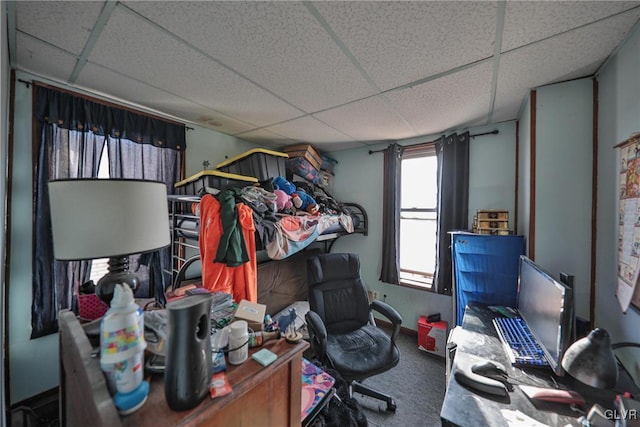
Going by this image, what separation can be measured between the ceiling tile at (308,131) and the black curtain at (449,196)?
3.62ft

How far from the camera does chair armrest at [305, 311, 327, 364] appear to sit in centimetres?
156

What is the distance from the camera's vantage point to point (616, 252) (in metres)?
1.23

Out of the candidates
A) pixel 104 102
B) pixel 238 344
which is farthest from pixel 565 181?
pixel 104 102

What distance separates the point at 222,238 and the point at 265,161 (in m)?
1.06

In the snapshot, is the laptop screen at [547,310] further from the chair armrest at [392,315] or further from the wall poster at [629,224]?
the chair armrest at [392,315]

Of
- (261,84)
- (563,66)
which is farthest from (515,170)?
(261,84)

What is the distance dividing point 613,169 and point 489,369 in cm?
127

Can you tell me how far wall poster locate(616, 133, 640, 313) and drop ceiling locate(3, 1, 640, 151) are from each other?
1.93ft

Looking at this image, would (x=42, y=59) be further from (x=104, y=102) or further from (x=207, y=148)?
(x=207, y=148)

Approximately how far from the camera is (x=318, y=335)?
61.9 inches

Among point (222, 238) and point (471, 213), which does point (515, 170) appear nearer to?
point (471, 213)

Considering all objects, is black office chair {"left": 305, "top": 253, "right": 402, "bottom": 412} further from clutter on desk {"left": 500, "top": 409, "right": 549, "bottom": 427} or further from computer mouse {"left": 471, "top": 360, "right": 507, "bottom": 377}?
clutter on desk {"left": 500, "top": 409, "right": 549, "bottom": 427}

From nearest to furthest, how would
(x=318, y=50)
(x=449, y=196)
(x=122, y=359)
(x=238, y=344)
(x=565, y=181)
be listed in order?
(x=122, y=359)
(x=238, y=344)
(x=318, y=50)
(x=565, y=181)
(x=449, y=196)

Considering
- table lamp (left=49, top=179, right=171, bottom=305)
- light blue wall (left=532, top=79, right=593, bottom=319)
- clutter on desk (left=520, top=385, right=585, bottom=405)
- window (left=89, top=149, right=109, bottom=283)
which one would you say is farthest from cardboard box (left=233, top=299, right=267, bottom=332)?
light blue wall (left=532, top=79, right=593, bottom=319)
